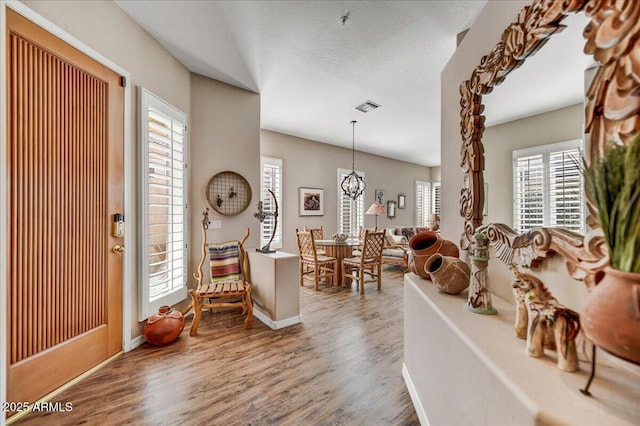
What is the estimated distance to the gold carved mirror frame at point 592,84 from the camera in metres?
0.73

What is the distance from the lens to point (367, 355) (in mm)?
2375

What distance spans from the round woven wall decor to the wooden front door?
1.15 m

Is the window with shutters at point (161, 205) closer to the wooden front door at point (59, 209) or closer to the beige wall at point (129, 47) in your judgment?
the beige wall at point (129, 47)

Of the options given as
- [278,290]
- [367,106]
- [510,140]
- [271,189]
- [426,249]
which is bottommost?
[278,290]

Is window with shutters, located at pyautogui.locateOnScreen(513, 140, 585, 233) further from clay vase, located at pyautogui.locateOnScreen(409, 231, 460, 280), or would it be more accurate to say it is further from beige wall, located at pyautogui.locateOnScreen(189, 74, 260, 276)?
beige wall, located at pyautogui.locateOnScreen(189, 74, 260, 276)

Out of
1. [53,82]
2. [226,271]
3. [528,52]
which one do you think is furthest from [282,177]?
[528,52]

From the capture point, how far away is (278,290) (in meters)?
2.91

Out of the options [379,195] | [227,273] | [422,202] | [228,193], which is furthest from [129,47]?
[422,202]

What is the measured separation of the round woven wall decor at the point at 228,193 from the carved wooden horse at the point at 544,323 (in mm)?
3239

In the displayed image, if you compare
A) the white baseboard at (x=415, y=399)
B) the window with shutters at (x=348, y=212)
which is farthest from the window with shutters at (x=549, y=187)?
the window with shutters at (x=348, y=212)

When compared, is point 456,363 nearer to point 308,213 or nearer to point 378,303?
→ point 378,303

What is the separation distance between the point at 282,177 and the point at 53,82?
155 inches

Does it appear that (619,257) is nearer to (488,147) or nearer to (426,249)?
(488,147)

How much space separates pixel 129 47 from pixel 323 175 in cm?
444
